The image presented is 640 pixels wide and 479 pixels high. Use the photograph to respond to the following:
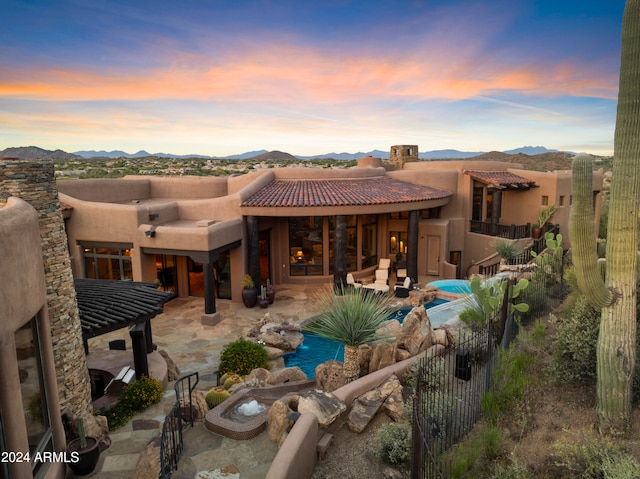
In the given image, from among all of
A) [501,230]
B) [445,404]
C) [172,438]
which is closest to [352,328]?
[445,404]

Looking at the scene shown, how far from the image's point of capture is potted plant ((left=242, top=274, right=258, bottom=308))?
55.8ft

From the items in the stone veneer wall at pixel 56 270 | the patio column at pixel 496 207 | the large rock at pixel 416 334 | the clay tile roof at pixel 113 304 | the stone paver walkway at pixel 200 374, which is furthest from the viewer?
the patio column at pixel 496 207

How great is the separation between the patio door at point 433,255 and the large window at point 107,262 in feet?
48.4

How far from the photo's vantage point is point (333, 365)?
8953 mm

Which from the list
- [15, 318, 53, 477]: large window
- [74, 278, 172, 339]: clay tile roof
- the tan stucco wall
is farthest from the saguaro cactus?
[74, 278, 172, 339]: clay tile roof

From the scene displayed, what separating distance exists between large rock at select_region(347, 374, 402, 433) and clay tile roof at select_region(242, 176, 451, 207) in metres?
10.8

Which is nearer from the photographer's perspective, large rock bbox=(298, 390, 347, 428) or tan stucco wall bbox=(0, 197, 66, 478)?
tan stucco wall bbox=(0, 197, 66, 478)

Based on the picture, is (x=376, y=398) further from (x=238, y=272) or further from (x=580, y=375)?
(x=238, y=272)

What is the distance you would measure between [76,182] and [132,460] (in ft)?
52.4

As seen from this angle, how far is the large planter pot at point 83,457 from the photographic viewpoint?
21.1 ft

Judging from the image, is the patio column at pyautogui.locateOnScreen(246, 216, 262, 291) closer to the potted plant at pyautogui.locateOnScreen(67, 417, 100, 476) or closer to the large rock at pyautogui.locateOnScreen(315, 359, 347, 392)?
the large rock at pyautogui.locateOnScreen(315, 359, 347, 392)

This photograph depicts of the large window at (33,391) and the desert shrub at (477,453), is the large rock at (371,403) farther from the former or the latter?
the large window at (33,391)

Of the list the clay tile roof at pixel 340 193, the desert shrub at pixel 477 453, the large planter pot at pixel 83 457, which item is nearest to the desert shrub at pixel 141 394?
the large planter pot at pixel 83 457

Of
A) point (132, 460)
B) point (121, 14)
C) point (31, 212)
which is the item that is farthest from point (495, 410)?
point (121, 14)
